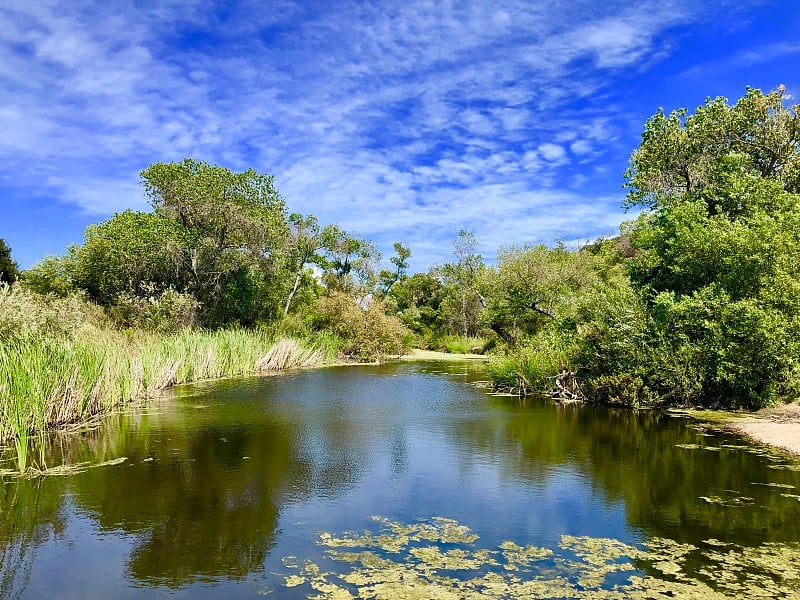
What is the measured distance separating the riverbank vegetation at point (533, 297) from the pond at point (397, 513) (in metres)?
2.23

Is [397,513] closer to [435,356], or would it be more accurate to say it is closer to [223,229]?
[223,229]

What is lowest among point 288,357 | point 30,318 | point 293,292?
point 288,357

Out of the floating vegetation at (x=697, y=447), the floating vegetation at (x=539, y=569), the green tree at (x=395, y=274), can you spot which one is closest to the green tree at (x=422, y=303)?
the green tree at (x=395, y=274)

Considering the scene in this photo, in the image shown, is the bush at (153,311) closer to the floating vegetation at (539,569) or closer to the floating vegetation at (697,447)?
the floating vegetation at (697,447)

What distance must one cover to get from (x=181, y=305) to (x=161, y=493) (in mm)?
18675

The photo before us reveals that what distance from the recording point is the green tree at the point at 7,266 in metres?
26.5

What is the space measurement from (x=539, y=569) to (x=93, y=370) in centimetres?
1008

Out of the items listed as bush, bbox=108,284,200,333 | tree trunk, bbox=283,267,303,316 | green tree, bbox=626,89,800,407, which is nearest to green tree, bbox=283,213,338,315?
tree trunk, bbox=283,267,303,316

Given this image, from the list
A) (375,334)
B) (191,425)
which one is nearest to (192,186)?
(375,334)

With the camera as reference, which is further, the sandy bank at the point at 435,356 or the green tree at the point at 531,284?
the sandy bank at the point at 435,356

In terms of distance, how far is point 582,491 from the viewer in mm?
8391

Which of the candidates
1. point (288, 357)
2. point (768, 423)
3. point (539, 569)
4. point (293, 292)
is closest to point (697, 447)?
point (768, 423)

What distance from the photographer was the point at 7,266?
26.8m

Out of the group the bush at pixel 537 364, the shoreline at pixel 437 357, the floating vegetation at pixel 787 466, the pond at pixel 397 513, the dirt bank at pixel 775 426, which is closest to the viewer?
the pond at pixel 397 513
